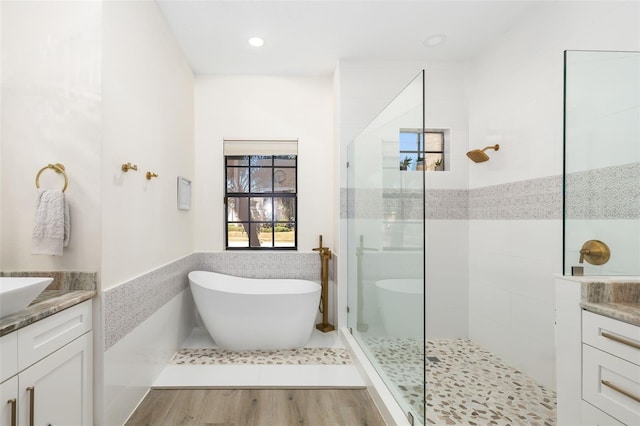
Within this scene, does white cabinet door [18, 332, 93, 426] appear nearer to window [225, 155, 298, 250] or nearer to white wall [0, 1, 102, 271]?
white wall [0, 1, 102, 271]

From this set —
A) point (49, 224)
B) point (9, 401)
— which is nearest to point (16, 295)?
point (9, 401)

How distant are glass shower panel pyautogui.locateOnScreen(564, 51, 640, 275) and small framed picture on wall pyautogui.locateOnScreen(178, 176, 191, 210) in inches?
107

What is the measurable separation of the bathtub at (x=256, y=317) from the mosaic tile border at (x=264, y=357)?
0.18ft

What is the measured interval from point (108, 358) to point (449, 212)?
2874mm

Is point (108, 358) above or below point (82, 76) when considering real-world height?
below

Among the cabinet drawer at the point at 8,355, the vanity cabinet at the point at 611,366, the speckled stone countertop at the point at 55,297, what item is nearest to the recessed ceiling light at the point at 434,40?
the vanity cabinet at the point at 611,366

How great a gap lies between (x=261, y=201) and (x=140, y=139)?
63.1 inches

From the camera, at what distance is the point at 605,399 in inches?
49.1

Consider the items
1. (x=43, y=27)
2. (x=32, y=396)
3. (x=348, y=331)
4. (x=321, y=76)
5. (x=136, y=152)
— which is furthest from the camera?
(x=321, y=76)

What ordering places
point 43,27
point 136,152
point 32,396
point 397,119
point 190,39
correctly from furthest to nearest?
point 190,39, point 136,152, point 397,119, point 43,27, point 32,396

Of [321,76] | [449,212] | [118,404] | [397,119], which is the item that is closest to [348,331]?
[449,212]

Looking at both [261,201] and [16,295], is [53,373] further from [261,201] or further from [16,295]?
[261,201]

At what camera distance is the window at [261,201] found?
352cm

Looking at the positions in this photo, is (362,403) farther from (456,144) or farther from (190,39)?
(190,39)
